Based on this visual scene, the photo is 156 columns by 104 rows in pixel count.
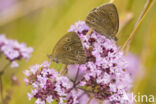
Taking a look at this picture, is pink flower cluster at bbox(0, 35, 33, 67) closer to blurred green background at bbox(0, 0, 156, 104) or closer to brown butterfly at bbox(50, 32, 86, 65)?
blurred green background at bbox(0, 0, 156, 104)

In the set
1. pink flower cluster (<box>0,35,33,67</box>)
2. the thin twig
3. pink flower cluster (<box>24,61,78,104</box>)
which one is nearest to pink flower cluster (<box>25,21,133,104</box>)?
pink flower cluster (<box>24,61,78,104</box>)

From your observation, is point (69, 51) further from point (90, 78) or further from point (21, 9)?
point (21, 9)

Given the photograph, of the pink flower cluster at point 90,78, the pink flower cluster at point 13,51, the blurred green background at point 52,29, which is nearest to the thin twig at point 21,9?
the blurred green background at point 52,29

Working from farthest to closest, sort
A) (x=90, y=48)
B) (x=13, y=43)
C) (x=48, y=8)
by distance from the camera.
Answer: (x=48, y=8)
(x=13, y=43)
(x=90, y=48)

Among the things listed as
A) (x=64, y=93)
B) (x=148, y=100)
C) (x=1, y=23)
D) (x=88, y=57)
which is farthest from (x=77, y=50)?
(x=1, y=23)

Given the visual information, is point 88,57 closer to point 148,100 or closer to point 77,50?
point 77,50

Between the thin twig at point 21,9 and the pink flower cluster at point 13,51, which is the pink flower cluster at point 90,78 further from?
the thin twig at point 21,9

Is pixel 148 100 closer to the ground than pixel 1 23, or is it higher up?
closer to the ground
